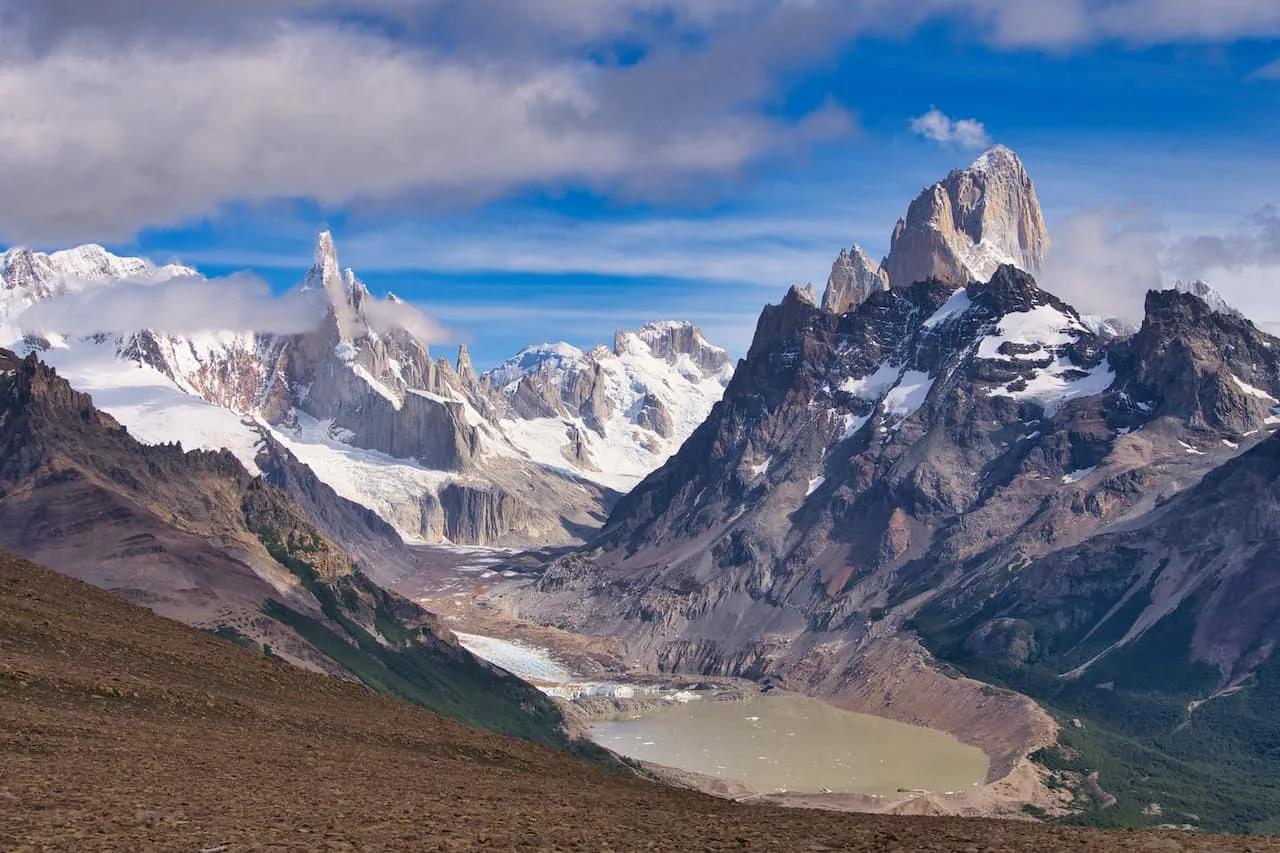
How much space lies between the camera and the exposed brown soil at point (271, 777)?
159 feet

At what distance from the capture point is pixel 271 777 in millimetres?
60281

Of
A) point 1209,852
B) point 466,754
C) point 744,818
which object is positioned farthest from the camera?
point 466,754

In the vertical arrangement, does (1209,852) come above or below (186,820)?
above

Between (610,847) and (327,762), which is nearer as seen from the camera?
(610,847)

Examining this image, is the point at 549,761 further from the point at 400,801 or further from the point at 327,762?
the point at 400,801

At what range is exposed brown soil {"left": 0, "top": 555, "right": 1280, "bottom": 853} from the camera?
1902 inches

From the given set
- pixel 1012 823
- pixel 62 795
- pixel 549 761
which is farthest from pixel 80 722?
pixel 1012 823

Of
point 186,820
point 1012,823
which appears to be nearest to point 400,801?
point 186,820

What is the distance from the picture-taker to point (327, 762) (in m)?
68.1

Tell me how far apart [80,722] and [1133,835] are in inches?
1781

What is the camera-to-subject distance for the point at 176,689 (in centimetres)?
7875

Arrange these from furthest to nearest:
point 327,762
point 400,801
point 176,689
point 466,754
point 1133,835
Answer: point 466,754
point 176,689
point 327,762
point 400,801
point 1133,835

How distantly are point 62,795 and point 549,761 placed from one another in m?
44.0

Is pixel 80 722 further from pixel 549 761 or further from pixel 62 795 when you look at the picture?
pixel 549 761
